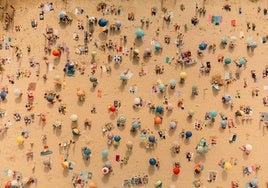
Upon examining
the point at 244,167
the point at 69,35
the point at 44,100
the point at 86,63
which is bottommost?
the point at 244,167

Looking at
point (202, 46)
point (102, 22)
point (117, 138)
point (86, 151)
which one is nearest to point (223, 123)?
point (202, 46)

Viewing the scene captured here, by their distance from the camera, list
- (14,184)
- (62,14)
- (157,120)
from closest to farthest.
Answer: (14,184)
(157,120)
(62,14)

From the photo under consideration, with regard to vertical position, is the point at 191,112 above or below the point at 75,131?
above

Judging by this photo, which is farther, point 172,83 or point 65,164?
point 172,83

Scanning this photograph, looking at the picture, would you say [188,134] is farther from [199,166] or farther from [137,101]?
[137,101]

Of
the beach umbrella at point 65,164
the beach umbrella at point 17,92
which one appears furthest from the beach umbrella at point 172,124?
the beach umbrella at point 17,92

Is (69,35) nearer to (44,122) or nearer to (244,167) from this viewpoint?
(44,122)

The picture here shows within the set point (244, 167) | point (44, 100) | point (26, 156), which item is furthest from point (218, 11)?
point (26, 156)

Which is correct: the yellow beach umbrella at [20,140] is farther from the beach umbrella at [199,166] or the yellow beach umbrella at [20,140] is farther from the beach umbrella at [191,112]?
the beach umbrella at [199,166]
